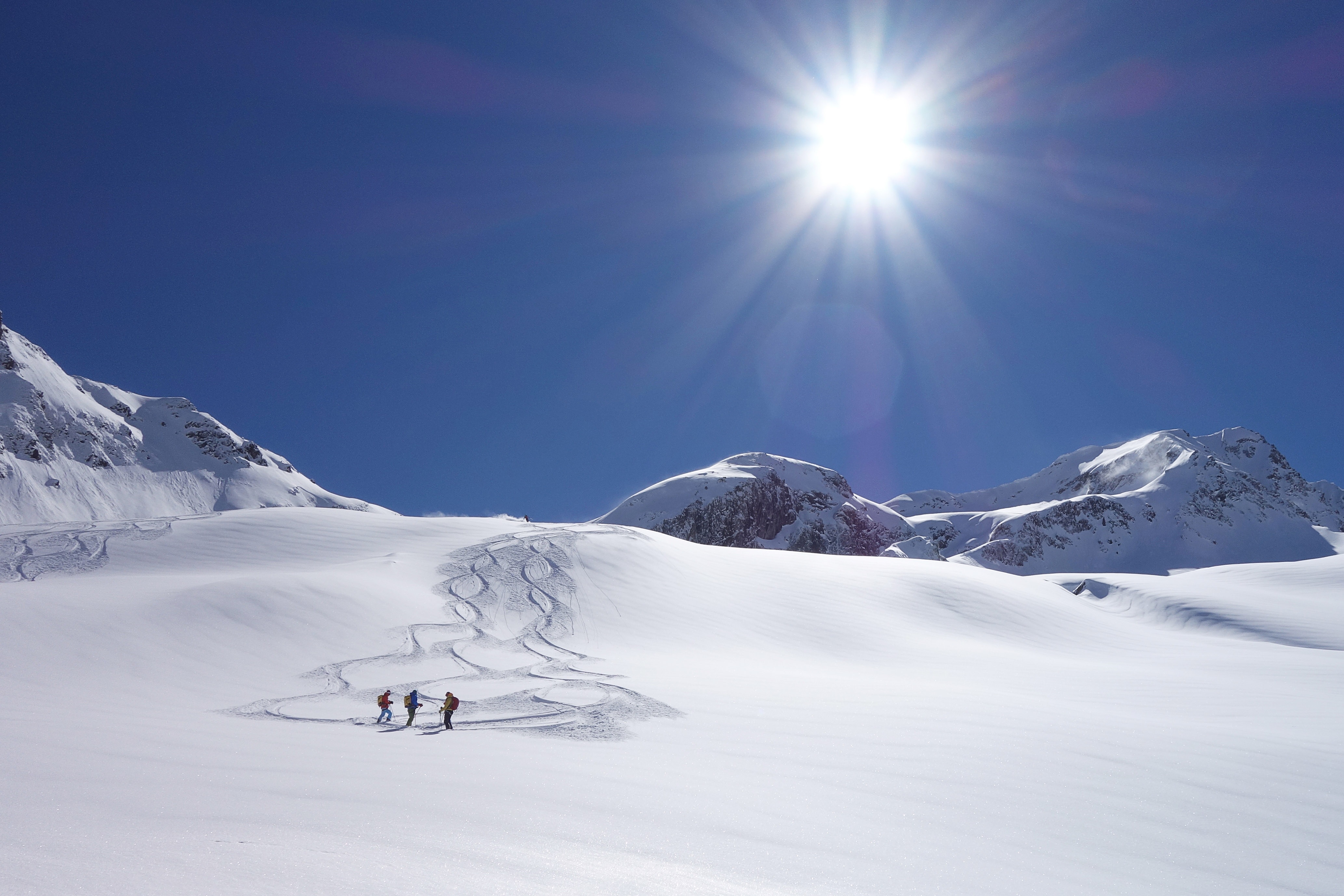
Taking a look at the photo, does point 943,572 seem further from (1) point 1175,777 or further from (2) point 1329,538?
(2) point 1329,538

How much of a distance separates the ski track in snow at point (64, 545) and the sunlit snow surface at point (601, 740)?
0.18m

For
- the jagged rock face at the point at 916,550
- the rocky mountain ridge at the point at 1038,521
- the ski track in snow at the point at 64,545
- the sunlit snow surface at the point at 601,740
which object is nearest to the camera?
the sunlit snow surface at the point at 601,740

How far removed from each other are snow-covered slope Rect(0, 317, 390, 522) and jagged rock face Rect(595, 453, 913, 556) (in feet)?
193

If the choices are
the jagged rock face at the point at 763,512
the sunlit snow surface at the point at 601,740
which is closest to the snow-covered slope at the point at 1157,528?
the jagged rock face at the point at 763,512

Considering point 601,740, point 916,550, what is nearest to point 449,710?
point 601,740

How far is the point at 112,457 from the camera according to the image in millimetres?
100688

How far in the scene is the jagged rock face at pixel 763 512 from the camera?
13038 centimetres

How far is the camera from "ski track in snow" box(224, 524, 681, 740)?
10.4 metres

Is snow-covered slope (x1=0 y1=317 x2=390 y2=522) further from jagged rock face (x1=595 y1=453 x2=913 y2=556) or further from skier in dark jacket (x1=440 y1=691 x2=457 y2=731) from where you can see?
skier in dark jacket (x1=440 y1=691 x2=457 y2=731)

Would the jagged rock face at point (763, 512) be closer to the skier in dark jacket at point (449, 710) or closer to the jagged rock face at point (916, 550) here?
the jagged rock face at point (916, 550)

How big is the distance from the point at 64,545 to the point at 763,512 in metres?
125

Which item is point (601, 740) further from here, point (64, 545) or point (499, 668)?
point (64, 545)

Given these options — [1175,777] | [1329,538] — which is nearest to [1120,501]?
[1329,538]

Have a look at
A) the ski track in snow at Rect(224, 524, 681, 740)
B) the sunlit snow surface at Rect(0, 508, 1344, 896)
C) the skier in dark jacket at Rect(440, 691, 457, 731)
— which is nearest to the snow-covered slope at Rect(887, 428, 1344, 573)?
the sunlit snow surface at Rect(0, 508, 1344, 896)
